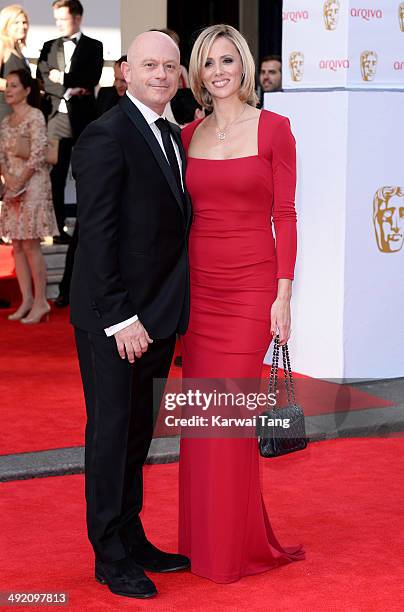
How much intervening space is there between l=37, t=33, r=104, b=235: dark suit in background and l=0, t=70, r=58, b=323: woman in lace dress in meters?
1.10

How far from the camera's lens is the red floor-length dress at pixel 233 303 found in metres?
3.78

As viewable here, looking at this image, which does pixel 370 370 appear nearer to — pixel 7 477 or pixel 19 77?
pixel 7 477

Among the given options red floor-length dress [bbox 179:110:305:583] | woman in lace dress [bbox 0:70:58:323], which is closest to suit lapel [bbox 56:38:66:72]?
woman in lace dress [bbox 0:70:58:323]

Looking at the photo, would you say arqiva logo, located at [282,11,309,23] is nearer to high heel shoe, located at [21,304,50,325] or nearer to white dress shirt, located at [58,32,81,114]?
high heel shoe, located at [21,304,50,325]

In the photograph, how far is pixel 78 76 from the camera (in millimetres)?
9938

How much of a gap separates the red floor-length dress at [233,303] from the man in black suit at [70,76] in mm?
6101

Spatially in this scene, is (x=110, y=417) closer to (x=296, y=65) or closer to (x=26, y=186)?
(x=296, y=65)

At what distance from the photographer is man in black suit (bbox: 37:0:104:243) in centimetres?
993

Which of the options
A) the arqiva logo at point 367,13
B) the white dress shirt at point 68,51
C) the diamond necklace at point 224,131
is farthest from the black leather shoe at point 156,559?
the white dress shirt at point 68,51

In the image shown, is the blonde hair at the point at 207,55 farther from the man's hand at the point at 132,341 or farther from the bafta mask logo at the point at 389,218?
the bafta mask logo at the point at 389,218

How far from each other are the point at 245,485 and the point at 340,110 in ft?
10.5

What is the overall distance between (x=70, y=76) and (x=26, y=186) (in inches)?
66.0

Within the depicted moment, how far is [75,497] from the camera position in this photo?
4.87 metres

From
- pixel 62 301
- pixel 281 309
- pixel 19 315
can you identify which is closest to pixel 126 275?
pixel 281 309
